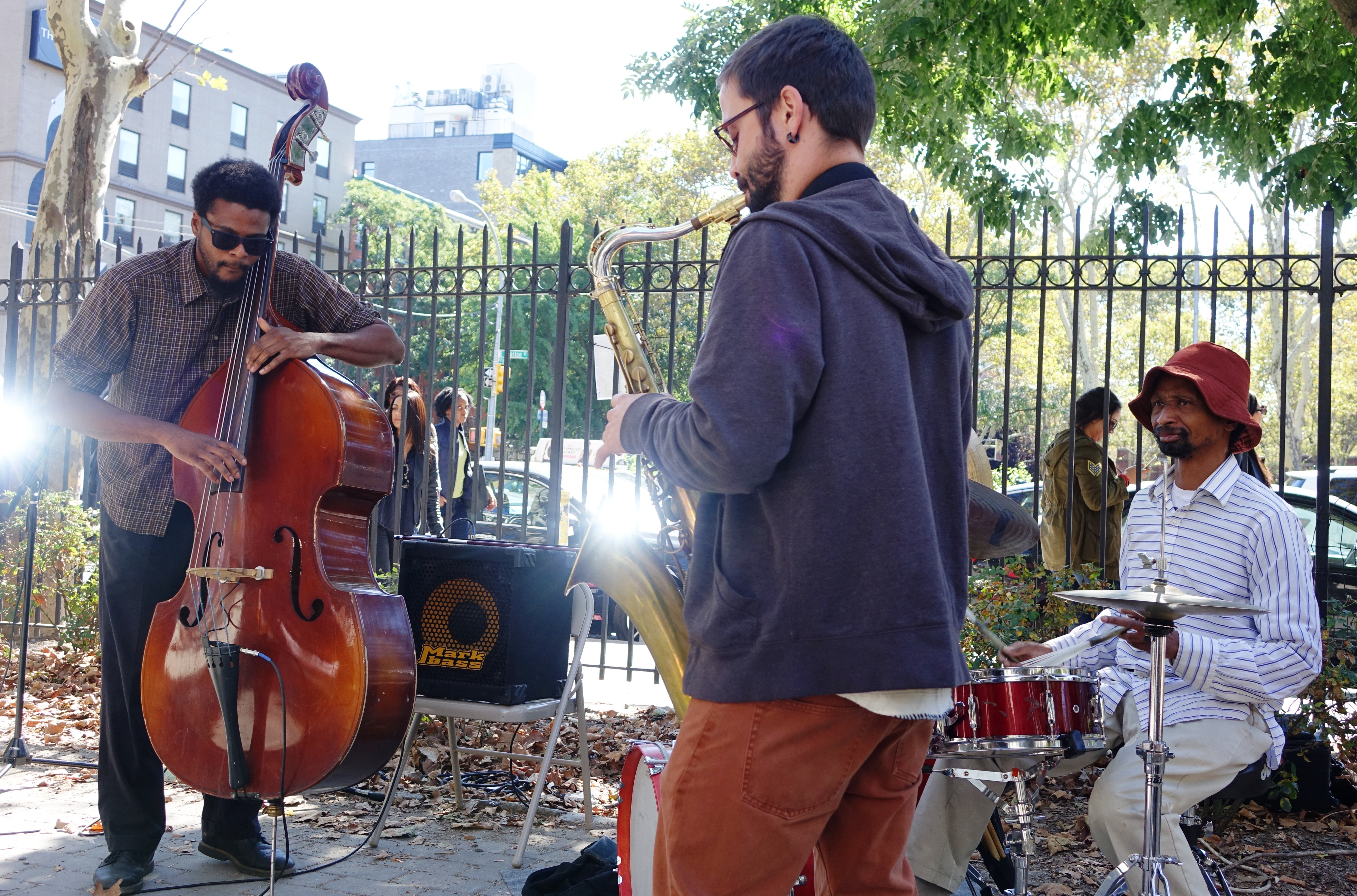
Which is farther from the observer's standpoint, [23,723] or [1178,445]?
[23,723]

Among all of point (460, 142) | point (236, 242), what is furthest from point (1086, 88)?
point (460, 142)

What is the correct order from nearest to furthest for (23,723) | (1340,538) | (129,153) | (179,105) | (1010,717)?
(1010,717), (23,723), (1340,538), (129,153), (179,105)

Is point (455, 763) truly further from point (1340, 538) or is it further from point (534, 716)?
point (1340, 538)

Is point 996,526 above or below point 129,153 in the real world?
below

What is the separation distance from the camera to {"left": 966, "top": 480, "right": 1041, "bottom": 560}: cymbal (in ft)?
8.02

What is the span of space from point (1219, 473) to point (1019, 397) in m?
33.3

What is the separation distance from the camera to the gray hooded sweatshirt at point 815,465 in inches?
63.1

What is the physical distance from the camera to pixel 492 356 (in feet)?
73.2

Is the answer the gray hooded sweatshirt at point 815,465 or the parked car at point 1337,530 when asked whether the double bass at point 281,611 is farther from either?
the parked car at point 1337,530

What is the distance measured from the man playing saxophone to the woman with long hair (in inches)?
219

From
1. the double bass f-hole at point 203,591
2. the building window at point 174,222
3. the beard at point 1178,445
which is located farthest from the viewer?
the building window at point 174,222

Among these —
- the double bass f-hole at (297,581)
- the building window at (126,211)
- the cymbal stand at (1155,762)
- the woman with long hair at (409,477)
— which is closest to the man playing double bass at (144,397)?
the double bass f-hole at (297,581)

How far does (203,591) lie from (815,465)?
91.0 inches

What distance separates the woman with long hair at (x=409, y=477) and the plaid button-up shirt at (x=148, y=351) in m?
3.31
